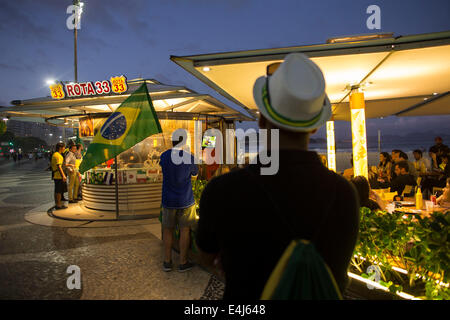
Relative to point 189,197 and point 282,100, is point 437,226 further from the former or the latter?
point 189,197

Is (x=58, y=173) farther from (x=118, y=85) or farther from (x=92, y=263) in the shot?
(x=92, y=263)

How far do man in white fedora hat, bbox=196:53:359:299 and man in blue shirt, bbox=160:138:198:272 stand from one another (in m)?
2.92

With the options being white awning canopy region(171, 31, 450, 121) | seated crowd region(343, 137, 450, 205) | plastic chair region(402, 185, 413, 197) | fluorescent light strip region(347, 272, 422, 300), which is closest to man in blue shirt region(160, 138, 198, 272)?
white awning canopy region(171, 31, 450, 121)

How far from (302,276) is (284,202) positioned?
283mm

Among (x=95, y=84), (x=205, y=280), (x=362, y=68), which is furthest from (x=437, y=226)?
(x=95, y=84)

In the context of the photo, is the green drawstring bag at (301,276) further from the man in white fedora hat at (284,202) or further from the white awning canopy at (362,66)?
the white awning canopy at (362,66)

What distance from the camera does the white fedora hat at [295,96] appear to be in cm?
116

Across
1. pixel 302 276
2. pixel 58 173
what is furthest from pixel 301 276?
pixel 58 173

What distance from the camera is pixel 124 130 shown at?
5.12 metres

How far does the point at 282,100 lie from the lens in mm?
1179

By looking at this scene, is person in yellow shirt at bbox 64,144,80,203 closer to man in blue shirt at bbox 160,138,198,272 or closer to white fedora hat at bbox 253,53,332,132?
man in blue shirt at bbox 160,138,198,272

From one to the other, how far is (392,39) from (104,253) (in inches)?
227

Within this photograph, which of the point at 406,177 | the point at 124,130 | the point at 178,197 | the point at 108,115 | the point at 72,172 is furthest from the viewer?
the point at 72,172

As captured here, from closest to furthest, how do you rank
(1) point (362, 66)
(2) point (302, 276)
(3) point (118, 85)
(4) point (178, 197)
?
(2) point (302, 276)
(4) point (178, 197)
(1) point (362, 66)
(3) point (118, 85)
